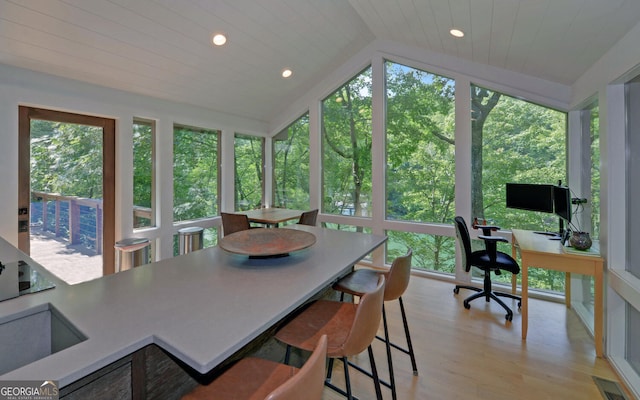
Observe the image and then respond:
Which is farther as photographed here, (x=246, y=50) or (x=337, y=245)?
(x=246, y=50)

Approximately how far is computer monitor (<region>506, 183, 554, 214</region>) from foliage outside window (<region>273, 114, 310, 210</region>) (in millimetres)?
3039

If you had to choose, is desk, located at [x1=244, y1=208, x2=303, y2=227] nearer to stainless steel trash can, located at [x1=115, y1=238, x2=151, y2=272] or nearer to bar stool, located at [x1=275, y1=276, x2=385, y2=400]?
stainless steel trash can, located at [x1=115, y1=238, x2=151, y2=272]

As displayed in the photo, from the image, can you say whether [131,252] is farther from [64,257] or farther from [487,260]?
[487,260]

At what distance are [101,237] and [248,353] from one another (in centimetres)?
288

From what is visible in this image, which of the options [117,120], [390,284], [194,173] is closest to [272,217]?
[194,173]

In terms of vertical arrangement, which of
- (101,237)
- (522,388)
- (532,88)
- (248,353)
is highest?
(532,88)

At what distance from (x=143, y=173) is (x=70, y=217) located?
910mm

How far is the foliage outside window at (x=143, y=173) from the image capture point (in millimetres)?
3607

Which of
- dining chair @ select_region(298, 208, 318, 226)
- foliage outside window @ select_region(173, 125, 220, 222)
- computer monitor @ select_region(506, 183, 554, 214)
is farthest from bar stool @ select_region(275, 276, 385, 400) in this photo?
foliage outside window @ select_region(173, 125, 220, 222)

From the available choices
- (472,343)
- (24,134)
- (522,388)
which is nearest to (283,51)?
(24,134)

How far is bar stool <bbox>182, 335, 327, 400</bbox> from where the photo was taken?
2.54 feet

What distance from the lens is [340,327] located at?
4.67 ft

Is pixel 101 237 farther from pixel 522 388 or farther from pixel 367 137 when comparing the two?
pixel 522 388

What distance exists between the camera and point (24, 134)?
8.82ft
